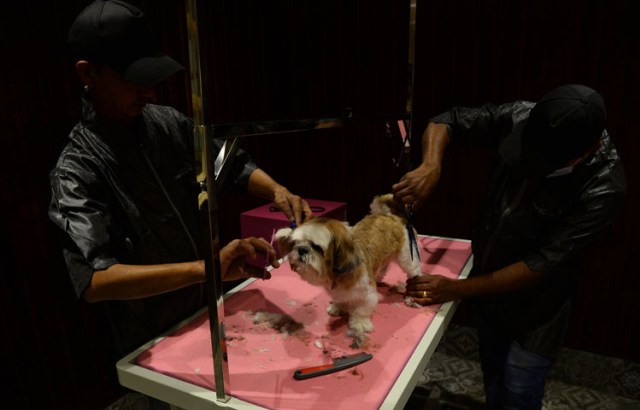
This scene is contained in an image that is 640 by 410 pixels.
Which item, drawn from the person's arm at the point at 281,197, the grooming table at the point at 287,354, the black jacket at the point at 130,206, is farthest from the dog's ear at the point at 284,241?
the black jacket at the point at 130,206

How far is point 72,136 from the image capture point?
1.38 meters

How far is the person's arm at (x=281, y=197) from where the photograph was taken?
1702 mm

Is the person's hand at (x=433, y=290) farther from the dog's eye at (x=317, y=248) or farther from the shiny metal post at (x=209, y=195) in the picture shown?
the shiny metal post at (x=209, y=195)

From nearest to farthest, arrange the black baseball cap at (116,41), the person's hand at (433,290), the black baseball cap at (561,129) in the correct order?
the black baseball cap at (116,41)
the black baseball cap at (561,129)
the person's hand at (433,290)

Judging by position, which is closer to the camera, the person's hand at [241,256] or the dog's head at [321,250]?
the person's hand at [241,256]

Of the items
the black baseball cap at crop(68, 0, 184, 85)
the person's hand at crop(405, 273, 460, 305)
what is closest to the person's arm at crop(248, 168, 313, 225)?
the person's hand at crop(405, 273, 460, 305)

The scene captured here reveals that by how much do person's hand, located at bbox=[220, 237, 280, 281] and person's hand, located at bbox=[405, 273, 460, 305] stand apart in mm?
660

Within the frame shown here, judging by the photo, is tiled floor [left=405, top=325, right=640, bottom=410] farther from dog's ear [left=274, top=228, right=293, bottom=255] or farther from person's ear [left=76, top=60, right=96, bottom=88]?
person's ear [left=76, top=60, right=96, bottom=88]

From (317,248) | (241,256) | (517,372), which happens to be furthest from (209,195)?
(517,372)

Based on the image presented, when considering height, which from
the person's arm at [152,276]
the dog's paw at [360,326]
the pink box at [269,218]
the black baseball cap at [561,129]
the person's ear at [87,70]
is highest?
the person's ear at [87,70]

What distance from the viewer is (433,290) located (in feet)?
5.32

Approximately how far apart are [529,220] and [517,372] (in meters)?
0.65

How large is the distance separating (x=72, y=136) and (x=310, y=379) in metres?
1.06

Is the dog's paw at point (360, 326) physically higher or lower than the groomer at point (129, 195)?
lower
